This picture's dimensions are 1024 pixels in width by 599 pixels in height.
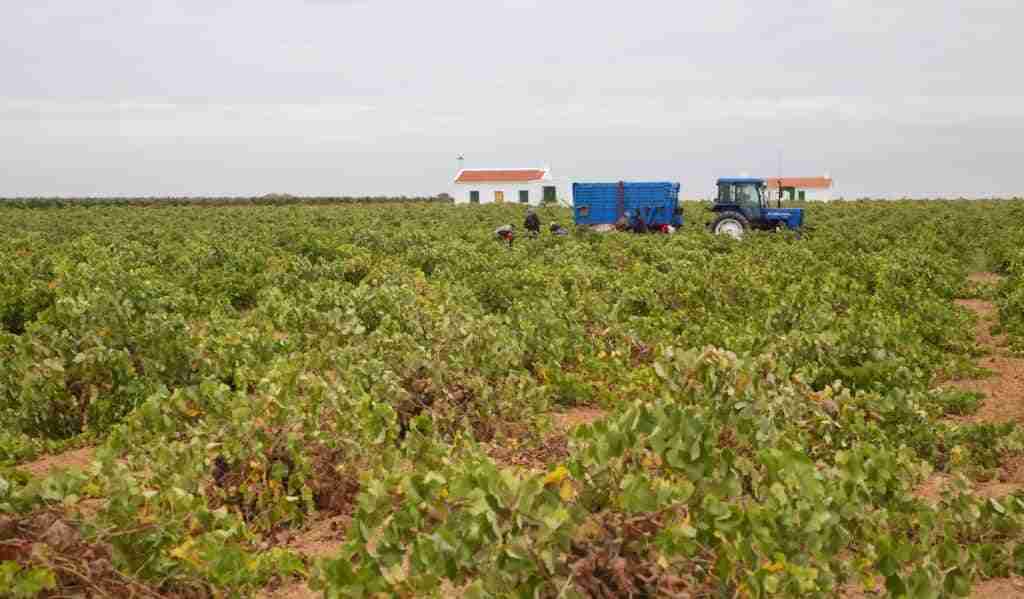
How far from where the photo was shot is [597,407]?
27.5 feet

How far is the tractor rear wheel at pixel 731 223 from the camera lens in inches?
966

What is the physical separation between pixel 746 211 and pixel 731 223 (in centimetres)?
63

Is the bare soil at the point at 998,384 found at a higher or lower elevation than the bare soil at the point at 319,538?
lower

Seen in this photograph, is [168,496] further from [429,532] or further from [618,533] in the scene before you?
[618,533]

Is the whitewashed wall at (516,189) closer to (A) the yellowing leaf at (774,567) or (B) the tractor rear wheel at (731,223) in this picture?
(B) the tractor rear wheel at (731,223)

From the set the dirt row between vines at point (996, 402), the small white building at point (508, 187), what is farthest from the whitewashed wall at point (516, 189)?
the dirt row between vines at point (996, 402)

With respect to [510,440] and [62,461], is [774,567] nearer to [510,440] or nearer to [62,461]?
[510,440]

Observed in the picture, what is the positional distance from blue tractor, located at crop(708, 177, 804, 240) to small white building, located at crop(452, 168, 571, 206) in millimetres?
37597

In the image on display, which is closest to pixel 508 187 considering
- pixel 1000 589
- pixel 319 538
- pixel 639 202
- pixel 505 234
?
pixel 639 202

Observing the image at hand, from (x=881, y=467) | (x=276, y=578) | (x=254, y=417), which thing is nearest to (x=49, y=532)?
(x=276, y=578)

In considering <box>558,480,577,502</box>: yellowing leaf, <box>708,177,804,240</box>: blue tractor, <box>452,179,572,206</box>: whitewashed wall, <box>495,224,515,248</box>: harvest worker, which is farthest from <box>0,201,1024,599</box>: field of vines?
<box>452,179,572,206</box>: whitewashed wall

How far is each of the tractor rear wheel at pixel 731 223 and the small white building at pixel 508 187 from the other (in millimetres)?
38226

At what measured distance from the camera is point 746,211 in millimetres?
25094

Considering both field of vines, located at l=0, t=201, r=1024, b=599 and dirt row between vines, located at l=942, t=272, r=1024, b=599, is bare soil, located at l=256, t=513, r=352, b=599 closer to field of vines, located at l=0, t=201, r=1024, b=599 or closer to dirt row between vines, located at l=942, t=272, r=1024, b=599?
field of vines, located at l=0, t=201, r=1024, b=599
